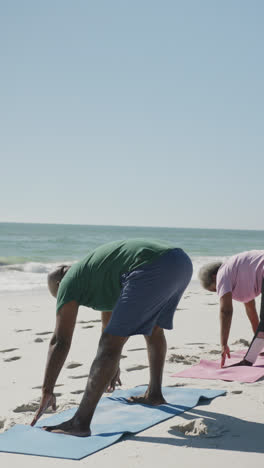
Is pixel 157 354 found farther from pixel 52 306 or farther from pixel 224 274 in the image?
pixel 52 306

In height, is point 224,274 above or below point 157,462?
above

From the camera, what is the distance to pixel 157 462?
2.80 m

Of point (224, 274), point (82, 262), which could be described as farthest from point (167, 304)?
point (224, 274)

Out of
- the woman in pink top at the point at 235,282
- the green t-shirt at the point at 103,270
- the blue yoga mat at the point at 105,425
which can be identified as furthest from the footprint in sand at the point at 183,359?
the green t-shirt at the point at 103,270

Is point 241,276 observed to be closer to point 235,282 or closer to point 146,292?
point 235,282

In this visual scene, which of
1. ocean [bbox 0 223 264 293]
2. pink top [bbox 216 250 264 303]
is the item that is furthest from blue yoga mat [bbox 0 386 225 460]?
ocean [bbox 0 223 264 293]

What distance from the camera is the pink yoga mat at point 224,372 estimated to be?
14.7 feet

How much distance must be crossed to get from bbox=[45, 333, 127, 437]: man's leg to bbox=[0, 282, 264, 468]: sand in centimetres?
25

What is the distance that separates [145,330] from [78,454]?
808mm

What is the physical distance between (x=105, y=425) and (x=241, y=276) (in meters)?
2.03

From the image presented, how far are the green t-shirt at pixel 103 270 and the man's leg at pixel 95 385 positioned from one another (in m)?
0.29

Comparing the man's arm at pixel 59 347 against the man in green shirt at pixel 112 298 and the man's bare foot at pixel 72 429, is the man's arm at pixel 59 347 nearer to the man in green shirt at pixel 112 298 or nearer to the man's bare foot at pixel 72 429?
the man in green shirt at pixel 112 298

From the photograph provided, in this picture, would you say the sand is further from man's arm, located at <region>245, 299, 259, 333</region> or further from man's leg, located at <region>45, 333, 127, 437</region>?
man's arm, located at <region>245, 299, 259, 333</region>

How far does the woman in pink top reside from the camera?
191 inches
